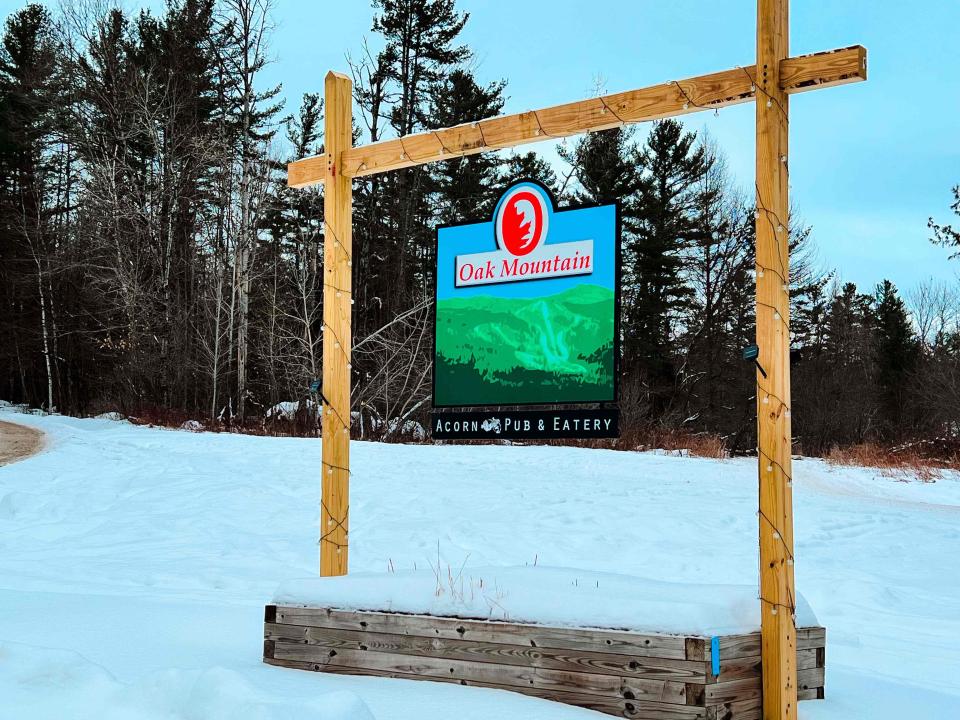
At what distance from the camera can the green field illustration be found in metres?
4.97

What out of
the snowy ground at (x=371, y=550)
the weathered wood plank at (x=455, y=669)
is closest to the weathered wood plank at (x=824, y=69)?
the weathered wood plank at (x=455, y=669)

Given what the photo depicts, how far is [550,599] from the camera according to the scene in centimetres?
405

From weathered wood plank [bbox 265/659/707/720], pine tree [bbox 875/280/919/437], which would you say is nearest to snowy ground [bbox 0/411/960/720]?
weathered wood plank [bbox 265/659/707/720]

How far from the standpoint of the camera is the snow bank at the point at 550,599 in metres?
3.79

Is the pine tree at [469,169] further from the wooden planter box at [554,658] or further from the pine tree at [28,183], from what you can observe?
the pine tree at [28,183]

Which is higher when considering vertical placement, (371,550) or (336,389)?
(336,389)

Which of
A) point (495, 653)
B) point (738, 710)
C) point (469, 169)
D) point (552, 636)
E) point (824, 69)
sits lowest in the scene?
point (738, 710)

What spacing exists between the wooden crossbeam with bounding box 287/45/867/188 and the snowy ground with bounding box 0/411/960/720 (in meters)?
2.97

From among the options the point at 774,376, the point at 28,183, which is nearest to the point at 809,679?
the point at 774,376

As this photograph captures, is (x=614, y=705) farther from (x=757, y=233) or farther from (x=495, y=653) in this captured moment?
(x=757, y=233)

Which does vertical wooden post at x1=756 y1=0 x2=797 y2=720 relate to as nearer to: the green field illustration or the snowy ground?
the snowy ground

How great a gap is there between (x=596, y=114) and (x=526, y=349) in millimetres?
1391

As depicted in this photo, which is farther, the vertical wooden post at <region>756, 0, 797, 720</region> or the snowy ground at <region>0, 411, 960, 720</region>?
the vertical wooden post at <region>756, 0, 797, 720</region>

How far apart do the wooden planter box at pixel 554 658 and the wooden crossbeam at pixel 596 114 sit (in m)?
2.56
